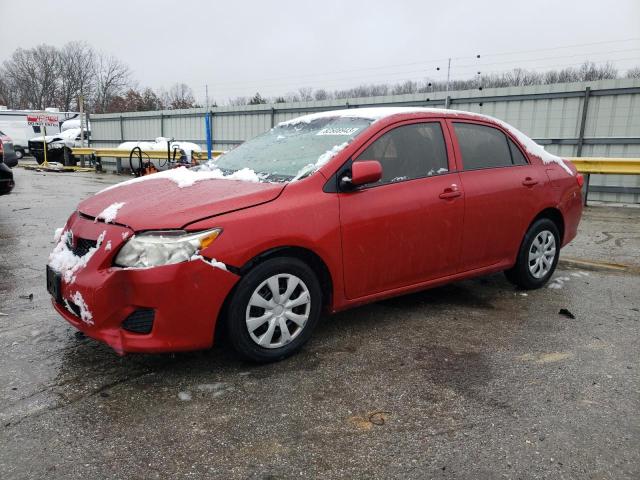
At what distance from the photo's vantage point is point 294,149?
148 inches

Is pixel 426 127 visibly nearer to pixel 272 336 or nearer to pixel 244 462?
pixel 272 336

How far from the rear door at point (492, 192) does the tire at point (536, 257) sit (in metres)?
0.11

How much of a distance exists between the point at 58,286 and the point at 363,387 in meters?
1.86

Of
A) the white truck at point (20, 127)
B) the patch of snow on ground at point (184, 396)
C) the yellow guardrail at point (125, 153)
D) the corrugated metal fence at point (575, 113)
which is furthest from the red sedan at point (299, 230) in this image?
the white truck at point (20, 127)

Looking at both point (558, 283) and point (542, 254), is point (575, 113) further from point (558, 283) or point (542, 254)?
point (542, 254)

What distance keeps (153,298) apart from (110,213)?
2.16 feet

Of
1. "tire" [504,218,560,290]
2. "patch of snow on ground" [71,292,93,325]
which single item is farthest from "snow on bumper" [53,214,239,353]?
"tire" [504,218,560,290]

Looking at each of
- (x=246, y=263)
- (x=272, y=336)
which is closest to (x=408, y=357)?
(x=272, y=336)

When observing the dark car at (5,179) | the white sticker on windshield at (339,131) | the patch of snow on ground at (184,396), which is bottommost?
the patch of snow on ground at (184,396)

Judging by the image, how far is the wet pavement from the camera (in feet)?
7.23

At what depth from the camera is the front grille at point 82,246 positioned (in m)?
2.89

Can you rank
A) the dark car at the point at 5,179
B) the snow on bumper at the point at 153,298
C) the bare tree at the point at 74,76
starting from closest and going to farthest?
the snow on bumper at the point at 153,298 < the dark car at the point at 5,179 < the bare tree at the point at 74,76

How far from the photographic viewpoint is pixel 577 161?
1012 centimetres

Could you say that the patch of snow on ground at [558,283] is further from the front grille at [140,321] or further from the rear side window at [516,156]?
the front grille at [140,321]
